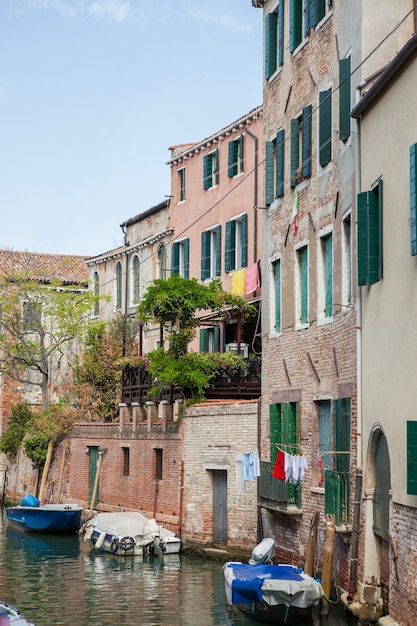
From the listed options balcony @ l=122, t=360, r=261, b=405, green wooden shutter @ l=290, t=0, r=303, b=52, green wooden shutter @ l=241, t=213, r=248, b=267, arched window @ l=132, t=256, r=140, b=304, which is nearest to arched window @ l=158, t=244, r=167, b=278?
arched window @ l=132, t=256, r=140, b=304

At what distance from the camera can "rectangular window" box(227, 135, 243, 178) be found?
31.3 m

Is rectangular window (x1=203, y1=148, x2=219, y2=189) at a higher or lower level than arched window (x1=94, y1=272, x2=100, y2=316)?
higher

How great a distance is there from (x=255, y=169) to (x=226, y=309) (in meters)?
3.75

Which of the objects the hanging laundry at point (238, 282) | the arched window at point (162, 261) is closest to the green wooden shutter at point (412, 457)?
the hanging laundry at point (238, 282)

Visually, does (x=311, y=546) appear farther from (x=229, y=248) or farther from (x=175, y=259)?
(x=175, y=259)

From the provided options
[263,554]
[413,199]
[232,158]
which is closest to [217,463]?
[263,554]

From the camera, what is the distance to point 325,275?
813 inches

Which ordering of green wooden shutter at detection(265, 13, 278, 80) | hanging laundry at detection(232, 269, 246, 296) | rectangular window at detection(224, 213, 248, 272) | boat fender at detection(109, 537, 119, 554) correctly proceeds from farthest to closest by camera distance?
rectangular window at detection(224, 213, 248, 272), hanging laundry at detection(232, 269, 246, 296), boat fender at detection(109, 537, 119, 554), green wooden shutter at detection(265, 13, 278, 80)

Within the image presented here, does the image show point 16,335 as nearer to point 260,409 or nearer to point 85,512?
point 85,512

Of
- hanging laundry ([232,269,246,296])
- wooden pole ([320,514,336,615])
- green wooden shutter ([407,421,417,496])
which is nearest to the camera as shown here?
green wooden shutter ([407,421,417,496])

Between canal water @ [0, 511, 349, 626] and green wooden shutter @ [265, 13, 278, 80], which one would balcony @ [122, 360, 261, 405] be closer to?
canal water @ [0, 511, 349, 626]

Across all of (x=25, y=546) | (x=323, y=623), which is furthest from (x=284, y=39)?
(x=25, y=546)

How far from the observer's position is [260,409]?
80.4 feet

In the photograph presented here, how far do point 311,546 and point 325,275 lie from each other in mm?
4793
